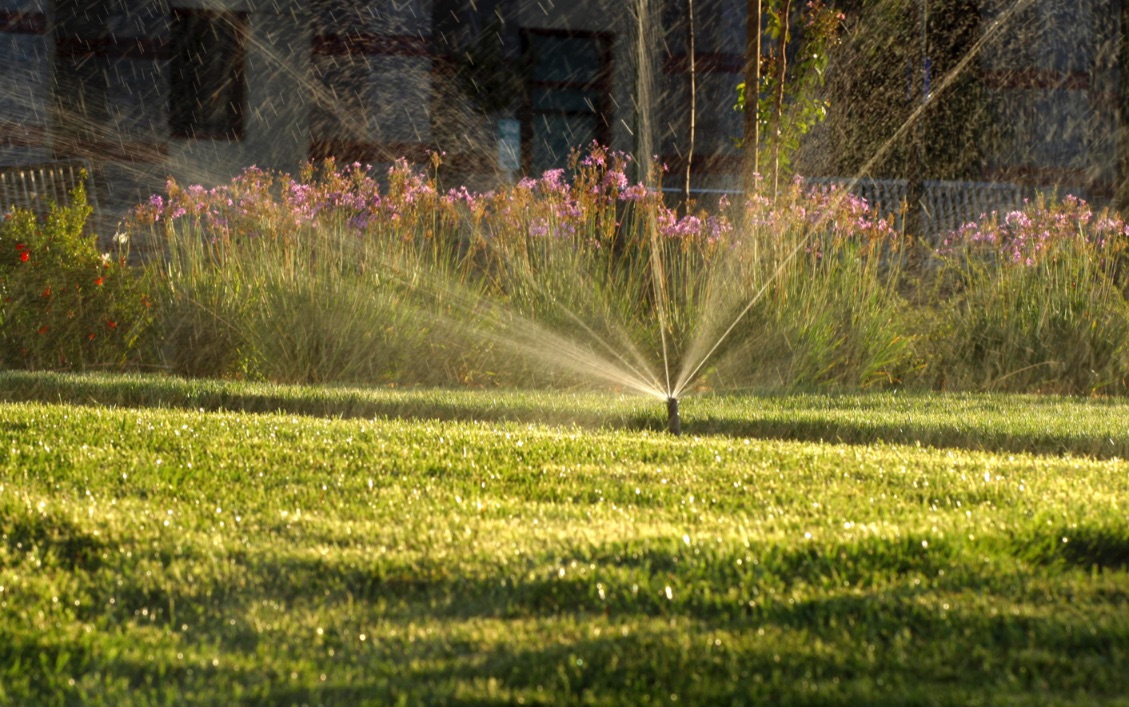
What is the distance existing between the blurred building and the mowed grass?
8.83 metres

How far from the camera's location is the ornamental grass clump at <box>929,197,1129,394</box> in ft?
27.4

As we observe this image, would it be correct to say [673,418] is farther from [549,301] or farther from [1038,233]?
[1038,233]

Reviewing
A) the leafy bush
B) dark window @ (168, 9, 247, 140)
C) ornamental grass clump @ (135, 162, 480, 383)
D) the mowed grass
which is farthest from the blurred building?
the mowed grass

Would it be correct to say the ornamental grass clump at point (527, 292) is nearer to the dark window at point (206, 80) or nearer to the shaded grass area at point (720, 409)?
the shaded grass area at point (720, 409)

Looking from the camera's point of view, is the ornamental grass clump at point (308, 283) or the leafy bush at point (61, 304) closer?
the ornamental grass clump at point (308, 283)

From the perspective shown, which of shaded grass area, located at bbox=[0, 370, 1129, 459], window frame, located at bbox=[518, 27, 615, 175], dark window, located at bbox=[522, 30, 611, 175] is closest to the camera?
shaded grass area, located at bbox=[0, 370, 1129, 459]

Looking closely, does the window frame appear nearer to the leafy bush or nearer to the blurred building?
the blurred building

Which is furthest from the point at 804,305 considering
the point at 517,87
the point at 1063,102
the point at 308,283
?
the point at 1063,102

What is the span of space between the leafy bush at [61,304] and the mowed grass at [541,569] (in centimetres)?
292

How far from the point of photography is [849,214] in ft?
29.0

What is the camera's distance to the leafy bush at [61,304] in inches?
322

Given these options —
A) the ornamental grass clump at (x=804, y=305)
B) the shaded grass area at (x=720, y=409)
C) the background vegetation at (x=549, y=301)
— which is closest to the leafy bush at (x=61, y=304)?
the background vegetation at (x=549, y=301)

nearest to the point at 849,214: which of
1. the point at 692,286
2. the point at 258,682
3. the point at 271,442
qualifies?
the point at 692,286

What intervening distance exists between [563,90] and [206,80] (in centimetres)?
395
